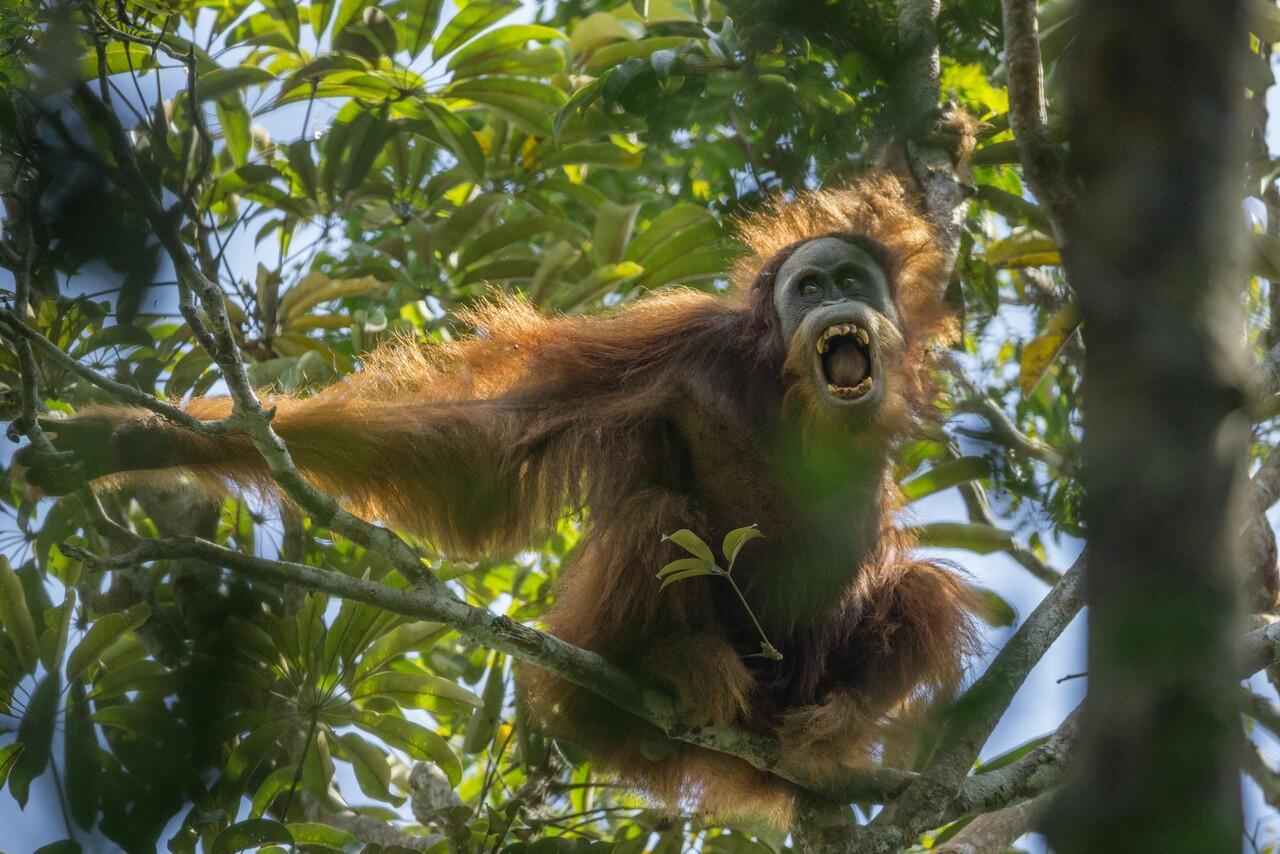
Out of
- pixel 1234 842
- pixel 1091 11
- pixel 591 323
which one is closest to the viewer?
pixel 1234 842

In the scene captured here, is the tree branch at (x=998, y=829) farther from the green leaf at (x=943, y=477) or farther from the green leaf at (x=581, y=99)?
the green leaf at (x=581, y=99)

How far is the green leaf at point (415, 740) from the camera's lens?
5.20 meters

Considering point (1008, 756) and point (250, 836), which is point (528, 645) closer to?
point (250, 836)

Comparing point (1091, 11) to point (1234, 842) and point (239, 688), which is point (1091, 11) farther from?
point (239, 688)

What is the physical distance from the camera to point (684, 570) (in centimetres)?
390

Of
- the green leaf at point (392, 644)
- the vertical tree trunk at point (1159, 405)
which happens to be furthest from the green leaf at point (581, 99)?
the vertical tree trunk at point (1159, 405)

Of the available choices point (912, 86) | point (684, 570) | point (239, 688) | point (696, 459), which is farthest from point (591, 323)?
point (912, 86)

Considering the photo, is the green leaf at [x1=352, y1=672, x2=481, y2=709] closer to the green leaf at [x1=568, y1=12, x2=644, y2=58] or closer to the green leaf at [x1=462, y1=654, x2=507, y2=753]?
the green leaf at [x1=462, y1=654, x2=507, y2=753]

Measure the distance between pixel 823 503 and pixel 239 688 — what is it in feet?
7.37

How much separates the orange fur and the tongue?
0.41 feet

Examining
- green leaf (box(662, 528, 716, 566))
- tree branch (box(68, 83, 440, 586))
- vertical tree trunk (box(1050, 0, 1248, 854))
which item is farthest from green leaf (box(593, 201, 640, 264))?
vertical tree trunk (box(1050, 0, 1248, 854))

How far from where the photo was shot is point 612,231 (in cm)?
594

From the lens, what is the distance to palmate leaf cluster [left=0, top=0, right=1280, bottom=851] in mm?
2775

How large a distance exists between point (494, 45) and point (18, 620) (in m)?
3.30
